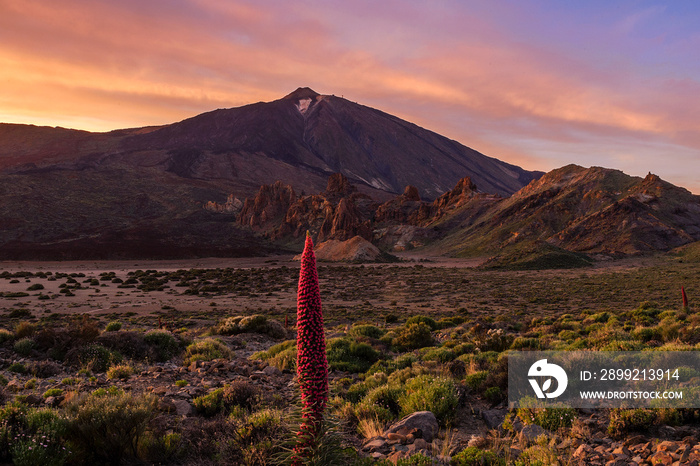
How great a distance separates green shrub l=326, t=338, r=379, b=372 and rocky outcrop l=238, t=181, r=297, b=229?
14548 cm

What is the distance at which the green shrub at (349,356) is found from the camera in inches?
481

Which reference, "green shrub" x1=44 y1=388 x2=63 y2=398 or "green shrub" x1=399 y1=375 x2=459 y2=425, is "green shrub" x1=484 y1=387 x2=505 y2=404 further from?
"green shrub" x1=44 y1=388 x2=63 y2=398

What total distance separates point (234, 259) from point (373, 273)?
47.7 m

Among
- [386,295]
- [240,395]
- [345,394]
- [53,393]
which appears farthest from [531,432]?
[386,295]

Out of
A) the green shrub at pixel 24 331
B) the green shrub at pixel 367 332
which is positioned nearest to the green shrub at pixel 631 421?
the green shrub at pixel 367 332

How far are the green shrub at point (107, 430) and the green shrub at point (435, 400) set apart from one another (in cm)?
445

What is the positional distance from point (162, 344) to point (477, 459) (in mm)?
12287

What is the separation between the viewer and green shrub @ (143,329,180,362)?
13.6m

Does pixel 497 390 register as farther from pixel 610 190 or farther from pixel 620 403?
pixel 610 190

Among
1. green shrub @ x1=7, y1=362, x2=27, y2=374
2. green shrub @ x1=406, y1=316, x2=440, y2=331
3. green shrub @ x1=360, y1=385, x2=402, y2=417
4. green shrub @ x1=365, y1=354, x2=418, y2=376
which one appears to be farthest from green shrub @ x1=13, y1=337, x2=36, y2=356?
green shrub @ x1=406, y1=316, x2=440, y2=331

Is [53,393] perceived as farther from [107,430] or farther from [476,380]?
[476,380]

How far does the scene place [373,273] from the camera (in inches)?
2662

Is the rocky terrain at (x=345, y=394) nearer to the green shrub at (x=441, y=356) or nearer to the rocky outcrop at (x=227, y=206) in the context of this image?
the green shrub at (x=441, y=356)

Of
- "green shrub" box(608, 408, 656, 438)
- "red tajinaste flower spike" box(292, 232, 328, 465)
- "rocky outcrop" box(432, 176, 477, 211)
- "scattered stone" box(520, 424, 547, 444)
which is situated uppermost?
"rocky outcrop" box(432, 176, 477, 211)
